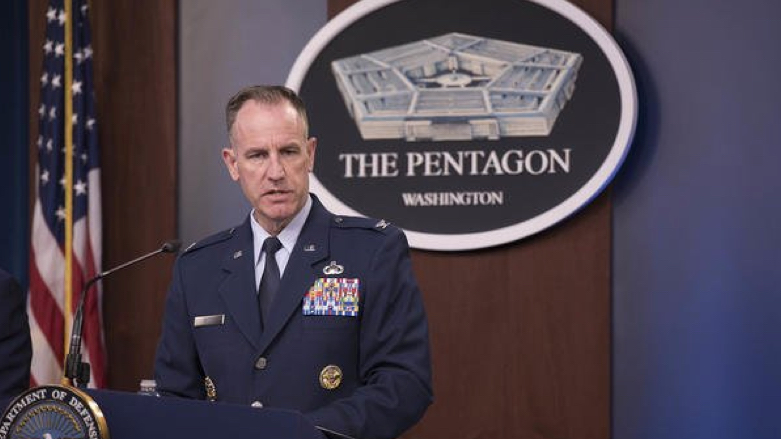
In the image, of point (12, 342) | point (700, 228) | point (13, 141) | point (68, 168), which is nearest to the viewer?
point (12, 342)

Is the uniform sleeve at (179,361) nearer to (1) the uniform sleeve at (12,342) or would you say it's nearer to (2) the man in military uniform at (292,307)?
(2) the man in military uniform at (292,307)

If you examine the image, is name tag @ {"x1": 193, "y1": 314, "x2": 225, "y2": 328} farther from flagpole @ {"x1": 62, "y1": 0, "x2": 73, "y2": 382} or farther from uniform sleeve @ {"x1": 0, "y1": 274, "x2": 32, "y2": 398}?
flagpole @ {"x1": 62, "y1": 0, "x2": 73, "y2": 382}

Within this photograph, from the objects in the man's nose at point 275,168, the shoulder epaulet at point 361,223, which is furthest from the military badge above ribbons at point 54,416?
the shoulder epaulet at point 361,223

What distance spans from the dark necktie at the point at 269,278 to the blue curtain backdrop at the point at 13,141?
8.33ft

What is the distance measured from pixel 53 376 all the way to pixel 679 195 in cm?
230

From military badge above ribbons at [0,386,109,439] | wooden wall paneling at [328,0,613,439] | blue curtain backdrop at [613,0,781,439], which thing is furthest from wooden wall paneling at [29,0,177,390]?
military badge above ribbons at [0,386,109,439]

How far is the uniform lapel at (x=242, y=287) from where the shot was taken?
2195 millimetres

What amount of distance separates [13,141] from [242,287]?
2678 millimetres

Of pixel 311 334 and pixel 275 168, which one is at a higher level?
pixel 275 168

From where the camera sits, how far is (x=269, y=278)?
89.0 inches

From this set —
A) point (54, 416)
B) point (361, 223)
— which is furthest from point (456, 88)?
point (54, 416)

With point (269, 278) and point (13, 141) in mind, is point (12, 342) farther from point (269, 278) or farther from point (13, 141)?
point (13, 141)

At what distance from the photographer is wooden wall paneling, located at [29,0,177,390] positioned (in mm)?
4223

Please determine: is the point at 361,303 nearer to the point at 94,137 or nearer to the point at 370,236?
the point at 370,236
